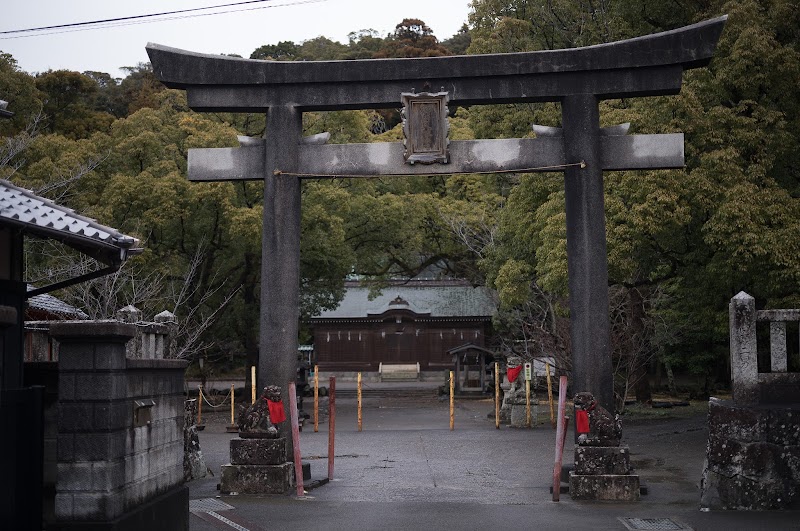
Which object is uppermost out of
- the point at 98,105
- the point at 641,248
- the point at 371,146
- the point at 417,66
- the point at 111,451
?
the point at 98,105

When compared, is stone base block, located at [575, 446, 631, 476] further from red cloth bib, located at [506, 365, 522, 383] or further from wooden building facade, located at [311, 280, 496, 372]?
wooden building facade, located at [311, 280, 496, 372]

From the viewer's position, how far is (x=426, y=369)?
171 ft

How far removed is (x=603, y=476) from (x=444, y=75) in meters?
6.13

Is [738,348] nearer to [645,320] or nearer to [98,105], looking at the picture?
[645,320]

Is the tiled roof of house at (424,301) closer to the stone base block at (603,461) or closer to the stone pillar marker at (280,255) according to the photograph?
the stone pillar marker at (280,255)

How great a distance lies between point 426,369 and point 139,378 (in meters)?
44.0

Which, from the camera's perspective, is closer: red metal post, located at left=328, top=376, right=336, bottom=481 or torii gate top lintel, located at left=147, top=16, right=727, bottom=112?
torii gate top lintel, located at left=147, top=16, right=727, bottom=112

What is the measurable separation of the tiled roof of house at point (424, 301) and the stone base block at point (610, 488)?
37.4 m

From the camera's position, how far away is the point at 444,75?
13.5 metres

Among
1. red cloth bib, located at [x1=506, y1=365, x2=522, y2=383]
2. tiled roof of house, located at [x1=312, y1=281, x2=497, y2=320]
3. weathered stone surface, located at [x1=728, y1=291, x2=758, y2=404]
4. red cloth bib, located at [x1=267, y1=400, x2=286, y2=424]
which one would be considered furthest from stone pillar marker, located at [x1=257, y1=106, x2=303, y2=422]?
→ tiled roof of house, located at [x1=312, y1=281, x2=497, y2=320]

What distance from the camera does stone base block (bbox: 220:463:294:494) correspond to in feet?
42.0

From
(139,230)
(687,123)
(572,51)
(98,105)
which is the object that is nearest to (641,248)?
(687,123)

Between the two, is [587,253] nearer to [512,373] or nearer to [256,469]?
[256,469]

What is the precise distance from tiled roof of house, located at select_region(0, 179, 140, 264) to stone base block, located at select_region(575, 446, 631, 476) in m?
6.90
